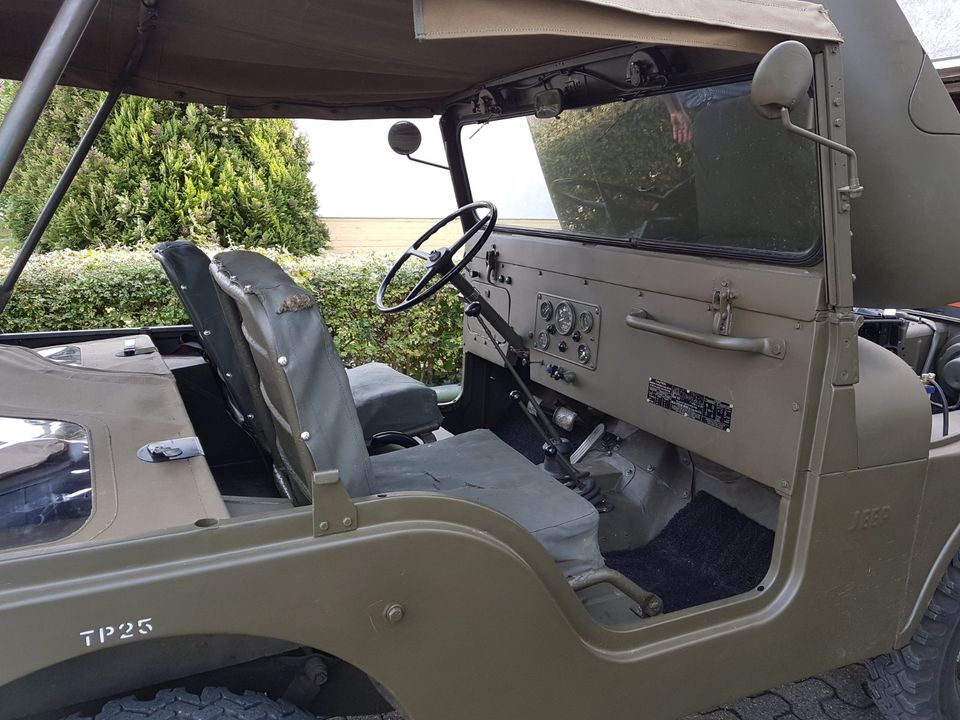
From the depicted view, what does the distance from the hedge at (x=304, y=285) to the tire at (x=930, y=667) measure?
404 centimetres

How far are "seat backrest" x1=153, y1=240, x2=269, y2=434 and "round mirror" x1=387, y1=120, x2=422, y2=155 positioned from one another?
1030mm

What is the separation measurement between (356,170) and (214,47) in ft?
23.4

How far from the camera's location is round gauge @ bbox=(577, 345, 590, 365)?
2.68 metres

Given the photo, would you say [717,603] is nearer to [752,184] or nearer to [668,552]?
[668,552]

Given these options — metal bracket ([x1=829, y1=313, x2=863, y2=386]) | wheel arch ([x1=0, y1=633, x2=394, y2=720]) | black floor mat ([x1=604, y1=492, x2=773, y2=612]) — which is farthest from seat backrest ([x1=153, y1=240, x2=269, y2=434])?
metal bracket ([x1=829, y1=313, x2=863, y2=386])

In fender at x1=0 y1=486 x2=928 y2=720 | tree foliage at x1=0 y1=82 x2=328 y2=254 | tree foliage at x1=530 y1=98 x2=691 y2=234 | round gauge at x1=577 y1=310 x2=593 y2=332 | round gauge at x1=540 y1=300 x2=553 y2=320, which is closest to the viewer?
fender at x1=0 y1=486 x2=928 y2=720

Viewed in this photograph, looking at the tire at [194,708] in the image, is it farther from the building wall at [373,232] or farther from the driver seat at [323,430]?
the building wall at [373,232]

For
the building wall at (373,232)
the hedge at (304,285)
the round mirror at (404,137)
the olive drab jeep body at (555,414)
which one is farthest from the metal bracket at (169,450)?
the building wall at (373,232)

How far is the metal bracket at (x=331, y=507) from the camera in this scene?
1.41m

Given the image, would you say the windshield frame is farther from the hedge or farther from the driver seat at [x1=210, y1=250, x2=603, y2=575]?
the hedge

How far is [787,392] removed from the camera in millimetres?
1848

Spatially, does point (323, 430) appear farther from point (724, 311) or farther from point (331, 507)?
point (724, 311)

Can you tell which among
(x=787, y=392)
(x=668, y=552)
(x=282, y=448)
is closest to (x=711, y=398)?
(x=787, y=392)

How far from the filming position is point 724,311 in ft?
6.57
